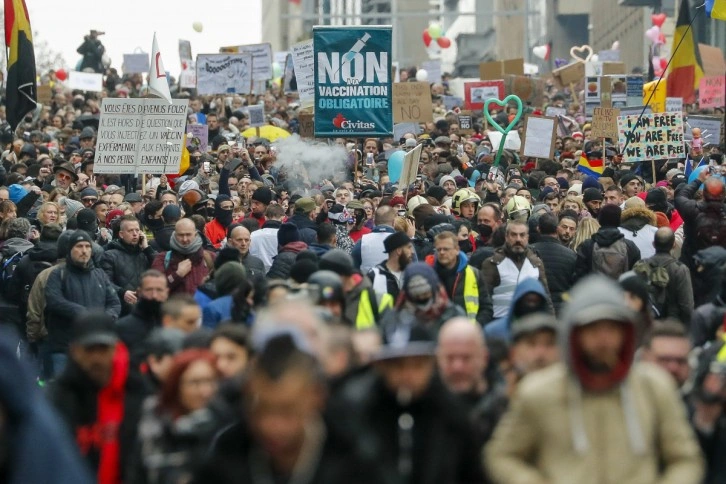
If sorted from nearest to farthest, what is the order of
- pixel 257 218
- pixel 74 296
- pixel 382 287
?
pixel 382 287 < pixel 74 296 < pixel 257 218

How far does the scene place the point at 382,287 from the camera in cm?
1056

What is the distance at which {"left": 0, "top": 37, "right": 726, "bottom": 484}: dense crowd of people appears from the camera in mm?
4656

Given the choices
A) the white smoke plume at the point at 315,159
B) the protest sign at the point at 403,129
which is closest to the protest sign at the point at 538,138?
the white smoke plume at the point at 315,159

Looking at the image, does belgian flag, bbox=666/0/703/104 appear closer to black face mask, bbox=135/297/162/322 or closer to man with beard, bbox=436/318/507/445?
black face mask, bbox=135/297/162/322

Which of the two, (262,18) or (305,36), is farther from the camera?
(262,18)

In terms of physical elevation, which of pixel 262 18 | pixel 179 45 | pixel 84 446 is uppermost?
pixel 262 18

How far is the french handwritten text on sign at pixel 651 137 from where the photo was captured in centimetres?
1922

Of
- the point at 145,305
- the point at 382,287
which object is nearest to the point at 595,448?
the point at 145,305

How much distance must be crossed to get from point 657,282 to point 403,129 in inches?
564

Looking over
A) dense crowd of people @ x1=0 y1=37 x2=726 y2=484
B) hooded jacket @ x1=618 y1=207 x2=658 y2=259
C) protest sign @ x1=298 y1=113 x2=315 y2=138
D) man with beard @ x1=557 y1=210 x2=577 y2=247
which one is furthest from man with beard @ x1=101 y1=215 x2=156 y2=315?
protest sign @ x1=298 y1=113 x2=315 y2=138

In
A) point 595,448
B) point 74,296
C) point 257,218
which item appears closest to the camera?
point 595,448

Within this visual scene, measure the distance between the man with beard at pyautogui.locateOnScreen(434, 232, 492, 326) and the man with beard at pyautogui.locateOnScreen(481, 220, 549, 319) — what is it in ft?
1.56

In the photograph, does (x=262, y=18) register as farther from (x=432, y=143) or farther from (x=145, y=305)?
(x=145, y=305)

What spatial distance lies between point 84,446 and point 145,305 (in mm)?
2847
